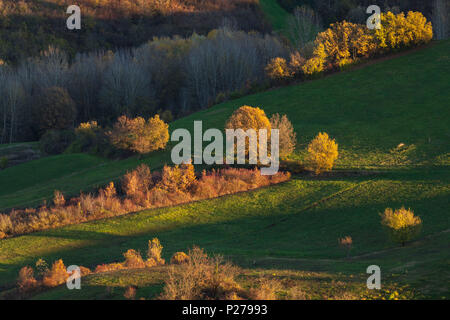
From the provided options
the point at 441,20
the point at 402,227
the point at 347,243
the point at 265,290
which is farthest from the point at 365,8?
the point at 265,290

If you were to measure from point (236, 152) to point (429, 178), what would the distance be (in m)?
16.1

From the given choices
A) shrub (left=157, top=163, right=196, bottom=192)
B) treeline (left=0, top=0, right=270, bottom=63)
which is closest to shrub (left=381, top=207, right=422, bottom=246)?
shrub (left=157, top=163, right=196, bottom=192)

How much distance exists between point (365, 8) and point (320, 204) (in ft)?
283

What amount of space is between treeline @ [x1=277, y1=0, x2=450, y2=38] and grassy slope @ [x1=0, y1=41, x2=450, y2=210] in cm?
2666

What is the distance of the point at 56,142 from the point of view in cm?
7712

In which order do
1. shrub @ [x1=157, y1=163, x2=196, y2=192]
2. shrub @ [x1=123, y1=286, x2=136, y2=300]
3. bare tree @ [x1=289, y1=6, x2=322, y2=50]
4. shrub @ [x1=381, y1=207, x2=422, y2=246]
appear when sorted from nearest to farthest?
shrub @ [x1=123, y1=286, x2=136, y2=300], shrub @ [x1=381, y1=207, x2=422, y2=246], shrub @ [x1=157, y1=163, x2=196, y2=192], bare tree @ [x1=289, y1=6, x2=322, y2=50]

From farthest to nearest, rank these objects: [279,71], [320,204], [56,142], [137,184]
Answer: [56,142], [279,71], [137,184], [320,204]

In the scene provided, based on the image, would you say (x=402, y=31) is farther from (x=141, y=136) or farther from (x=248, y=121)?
(x=141, y=136)

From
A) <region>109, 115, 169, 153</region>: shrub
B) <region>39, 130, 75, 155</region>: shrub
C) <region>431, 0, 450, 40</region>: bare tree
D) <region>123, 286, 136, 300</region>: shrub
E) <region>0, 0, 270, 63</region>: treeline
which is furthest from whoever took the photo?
<region>0, 0, 270, 63</region>: treeline

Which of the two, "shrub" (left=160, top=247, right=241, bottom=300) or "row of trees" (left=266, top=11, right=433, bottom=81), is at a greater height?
"row of trees" (left=266, top=11, right=433, bottom=81)

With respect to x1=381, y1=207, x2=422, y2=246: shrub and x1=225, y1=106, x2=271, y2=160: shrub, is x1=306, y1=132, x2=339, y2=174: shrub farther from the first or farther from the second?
x1=381, y1=207, x2=422, y2=246: shrub

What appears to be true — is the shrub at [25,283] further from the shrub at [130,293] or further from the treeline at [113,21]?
the treeline at [113,21]

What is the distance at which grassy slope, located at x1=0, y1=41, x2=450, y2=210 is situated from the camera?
166 feet

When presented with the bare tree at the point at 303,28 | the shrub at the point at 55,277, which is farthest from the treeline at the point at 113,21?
the shrub at the point at 55,277
